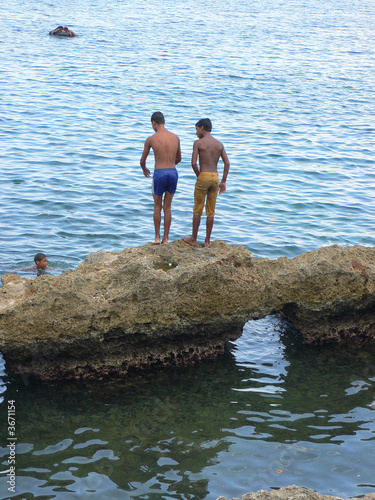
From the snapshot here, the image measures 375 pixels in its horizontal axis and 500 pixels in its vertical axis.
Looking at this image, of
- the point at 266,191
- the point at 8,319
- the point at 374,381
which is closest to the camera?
the point at 8,319

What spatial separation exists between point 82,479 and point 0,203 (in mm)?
9115

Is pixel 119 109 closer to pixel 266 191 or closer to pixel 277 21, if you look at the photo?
pixel 266 191

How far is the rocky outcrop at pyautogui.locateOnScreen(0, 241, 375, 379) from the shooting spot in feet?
24.6

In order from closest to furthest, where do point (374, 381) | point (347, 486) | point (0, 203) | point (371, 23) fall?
point (347, 486), point (374, 381), point (0, 203), point (371, 23)

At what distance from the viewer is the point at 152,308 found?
25.7ft

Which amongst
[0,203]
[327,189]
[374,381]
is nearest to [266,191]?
[327,189]

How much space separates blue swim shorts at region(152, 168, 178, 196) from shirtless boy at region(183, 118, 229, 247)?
0.37m

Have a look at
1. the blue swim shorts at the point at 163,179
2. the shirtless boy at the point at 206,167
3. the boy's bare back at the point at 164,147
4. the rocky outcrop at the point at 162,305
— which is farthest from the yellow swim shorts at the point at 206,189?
Answer: the rocky outcrop at the point at 162,305

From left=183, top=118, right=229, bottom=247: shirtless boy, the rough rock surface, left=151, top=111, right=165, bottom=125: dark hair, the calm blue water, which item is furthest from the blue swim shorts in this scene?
the rough rock surface

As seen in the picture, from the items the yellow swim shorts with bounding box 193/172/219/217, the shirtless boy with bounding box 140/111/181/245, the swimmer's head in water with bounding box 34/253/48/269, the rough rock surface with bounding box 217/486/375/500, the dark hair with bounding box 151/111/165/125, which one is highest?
the dark hair with bounding box 151/111/165/125

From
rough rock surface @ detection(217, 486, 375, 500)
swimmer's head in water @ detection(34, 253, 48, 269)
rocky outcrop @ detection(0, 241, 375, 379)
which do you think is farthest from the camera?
swimmer's head in water @ detection(34, 253, 48, 269)

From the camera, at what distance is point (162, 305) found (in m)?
7.86

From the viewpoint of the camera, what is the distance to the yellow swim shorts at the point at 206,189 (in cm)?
998

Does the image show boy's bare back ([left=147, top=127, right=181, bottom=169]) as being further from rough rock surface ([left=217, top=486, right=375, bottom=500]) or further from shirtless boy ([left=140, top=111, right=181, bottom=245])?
rough rock surface ([left=217, top=486, right=375, bottom=500])
